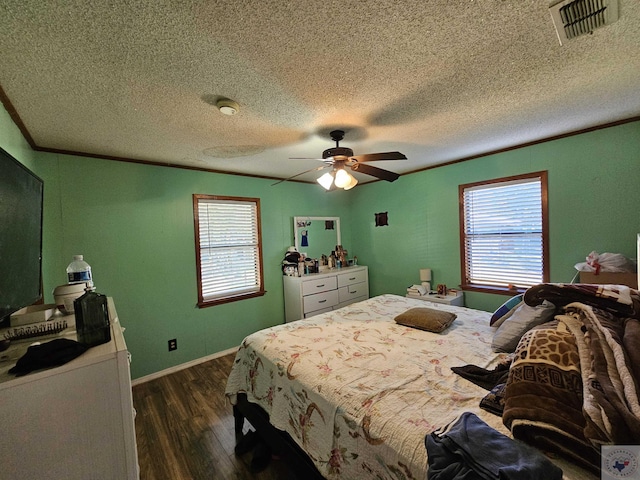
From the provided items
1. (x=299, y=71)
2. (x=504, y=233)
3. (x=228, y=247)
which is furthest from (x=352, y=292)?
(x=299, y=71)

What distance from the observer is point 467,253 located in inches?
135

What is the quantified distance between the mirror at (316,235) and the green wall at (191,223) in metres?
0.21

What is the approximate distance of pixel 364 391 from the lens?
4.28 ft

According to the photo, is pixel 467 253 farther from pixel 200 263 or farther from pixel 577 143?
pixel 200 263

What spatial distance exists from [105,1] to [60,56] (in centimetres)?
51

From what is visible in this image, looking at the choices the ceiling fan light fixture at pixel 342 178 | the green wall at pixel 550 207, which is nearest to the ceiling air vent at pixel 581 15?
the ceiling fan light fixture at pixel 342 178

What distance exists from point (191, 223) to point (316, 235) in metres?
1.93

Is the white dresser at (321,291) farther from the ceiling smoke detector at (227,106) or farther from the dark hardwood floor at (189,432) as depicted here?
the ceiling smoke detector at (227,106)

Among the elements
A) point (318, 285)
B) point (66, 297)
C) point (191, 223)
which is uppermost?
point (191, 223)

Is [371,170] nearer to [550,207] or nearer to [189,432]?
[550,207]

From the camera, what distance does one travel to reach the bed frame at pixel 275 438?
142cm

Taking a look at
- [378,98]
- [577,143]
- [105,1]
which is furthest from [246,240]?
[577,143]

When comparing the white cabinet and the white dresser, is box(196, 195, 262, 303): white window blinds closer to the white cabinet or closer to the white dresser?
the white dresser

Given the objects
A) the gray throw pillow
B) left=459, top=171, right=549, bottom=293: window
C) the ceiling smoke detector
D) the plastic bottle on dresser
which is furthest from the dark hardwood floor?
left=459, top=171, right=549, bottom=293: window
